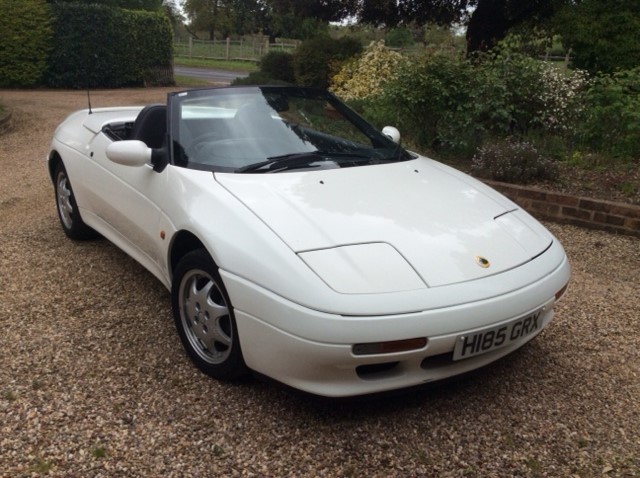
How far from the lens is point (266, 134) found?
340cm

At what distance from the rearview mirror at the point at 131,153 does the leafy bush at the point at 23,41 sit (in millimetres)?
15147

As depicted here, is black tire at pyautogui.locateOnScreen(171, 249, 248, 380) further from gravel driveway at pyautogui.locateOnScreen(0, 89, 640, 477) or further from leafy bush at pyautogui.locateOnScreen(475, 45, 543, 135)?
leafy bush at pyautogui.locateOnScreen(475, 45, 543, 135)

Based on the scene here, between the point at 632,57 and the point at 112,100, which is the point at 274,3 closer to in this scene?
the point at 112,100

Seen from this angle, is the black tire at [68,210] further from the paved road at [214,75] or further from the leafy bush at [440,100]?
the paved road at [214,75]

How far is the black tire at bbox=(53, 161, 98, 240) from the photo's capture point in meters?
4.52

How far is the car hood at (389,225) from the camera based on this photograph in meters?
2.38

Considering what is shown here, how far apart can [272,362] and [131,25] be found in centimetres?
1784

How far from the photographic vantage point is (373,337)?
2.19 metres

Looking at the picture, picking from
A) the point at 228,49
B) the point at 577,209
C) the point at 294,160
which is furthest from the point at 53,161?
the point at 228,49

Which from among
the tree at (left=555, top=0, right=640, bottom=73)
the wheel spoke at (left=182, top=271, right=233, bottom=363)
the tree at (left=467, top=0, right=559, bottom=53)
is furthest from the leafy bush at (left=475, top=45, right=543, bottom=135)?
the tree at (left=467, top=0, right=559, bottom=53)

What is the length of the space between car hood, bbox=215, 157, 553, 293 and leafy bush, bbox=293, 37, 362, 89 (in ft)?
42.9

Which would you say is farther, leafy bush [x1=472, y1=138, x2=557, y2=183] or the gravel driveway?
leafy bush [x1=472, y1=138, x2=557, y2=183]

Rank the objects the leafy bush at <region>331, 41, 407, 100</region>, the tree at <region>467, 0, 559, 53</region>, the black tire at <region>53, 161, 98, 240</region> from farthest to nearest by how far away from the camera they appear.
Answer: the tree at <region>467, 0, 559, 53</region> < the leafy bush at <region>331, 41, 407, 100</region> < the black tire at <region>53, 161, 98, 240</region>

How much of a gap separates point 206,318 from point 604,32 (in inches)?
426
